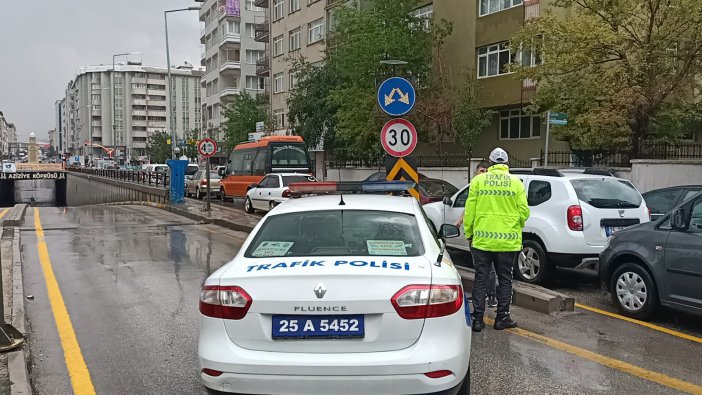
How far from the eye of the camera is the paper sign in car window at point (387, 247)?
4133 mm

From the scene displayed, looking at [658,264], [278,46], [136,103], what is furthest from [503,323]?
[136,103]

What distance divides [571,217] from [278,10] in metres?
44.6

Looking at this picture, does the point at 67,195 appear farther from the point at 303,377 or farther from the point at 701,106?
the point at 303,377

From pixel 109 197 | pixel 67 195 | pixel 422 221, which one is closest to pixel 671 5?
pixel 422 221

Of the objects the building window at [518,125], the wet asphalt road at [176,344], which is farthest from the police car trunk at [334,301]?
the building window at [518,125]

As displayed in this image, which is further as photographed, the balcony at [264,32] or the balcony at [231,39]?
the balcony at [231,39]

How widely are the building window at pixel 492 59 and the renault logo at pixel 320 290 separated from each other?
23.0 m

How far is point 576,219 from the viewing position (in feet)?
27.5

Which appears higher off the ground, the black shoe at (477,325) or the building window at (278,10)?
the building window at (278,10)

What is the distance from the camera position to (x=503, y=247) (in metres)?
6.13

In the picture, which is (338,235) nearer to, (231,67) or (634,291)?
(634,291)

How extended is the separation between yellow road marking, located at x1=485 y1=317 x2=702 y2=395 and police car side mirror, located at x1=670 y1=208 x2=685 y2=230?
5.89 ft

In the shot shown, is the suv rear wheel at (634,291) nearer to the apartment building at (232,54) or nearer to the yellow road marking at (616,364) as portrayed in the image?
the yellow road marking at (616,364)

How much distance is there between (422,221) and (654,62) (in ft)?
47.3
